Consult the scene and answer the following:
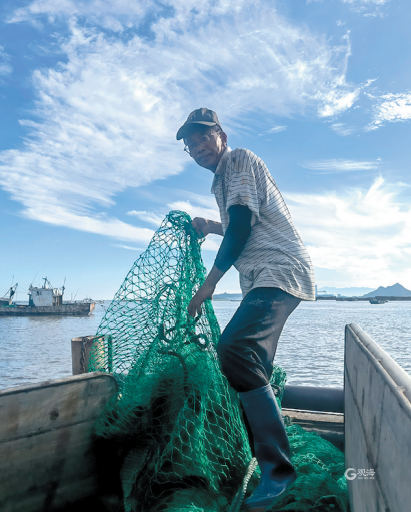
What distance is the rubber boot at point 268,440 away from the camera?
1.96m

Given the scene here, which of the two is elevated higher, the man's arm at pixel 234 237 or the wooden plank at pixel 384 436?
the man's arm at pixel 234 237

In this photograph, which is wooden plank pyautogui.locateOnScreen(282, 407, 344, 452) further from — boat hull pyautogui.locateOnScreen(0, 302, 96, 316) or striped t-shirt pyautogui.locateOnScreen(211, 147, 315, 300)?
boat hull pyautogui.locateOnScreen(0, 302, 96, 316)

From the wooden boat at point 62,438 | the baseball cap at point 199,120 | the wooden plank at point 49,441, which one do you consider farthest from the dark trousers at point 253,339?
the baseball cap at point 199,120

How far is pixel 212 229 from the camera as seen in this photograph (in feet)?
9.93

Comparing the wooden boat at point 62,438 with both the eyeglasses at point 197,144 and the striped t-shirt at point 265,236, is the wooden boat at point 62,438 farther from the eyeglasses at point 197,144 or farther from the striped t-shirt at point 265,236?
the eyeglasses at point 197,144

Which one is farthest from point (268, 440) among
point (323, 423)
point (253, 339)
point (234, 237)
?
point (323, 423)

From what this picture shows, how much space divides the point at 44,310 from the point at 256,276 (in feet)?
249

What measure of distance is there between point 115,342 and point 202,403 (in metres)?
1.04

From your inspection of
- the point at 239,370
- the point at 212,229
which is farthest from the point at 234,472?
the point at 212,229

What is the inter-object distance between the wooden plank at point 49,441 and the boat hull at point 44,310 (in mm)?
73904

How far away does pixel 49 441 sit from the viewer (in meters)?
2.39

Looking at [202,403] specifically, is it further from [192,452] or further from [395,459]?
[395,459]

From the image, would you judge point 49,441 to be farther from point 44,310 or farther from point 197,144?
point 44,310

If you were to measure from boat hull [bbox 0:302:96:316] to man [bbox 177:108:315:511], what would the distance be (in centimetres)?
7441
